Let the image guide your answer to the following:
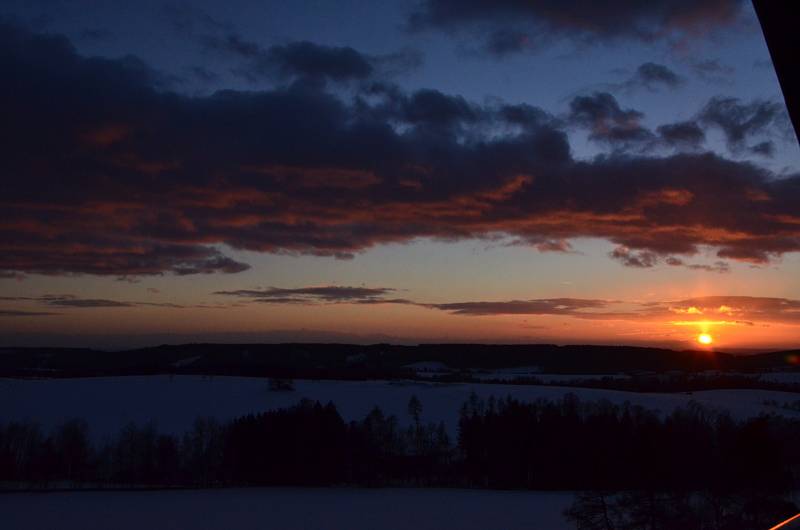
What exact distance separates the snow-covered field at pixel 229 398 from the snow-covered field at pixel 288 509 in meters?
39.4

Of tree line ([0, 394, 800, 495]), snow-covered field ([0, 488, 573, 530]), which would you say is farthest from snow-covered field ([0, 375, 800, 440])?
snow-covered field ([0, 488, 573, 530])

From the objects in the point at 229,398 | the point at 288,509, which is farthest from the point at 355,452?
the point at 229,398

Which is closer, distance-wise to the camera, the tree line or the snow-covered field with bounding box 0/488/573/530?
the snow-covered field with bounding box 0/488/573/530

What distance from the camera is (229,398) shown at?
5497 inches

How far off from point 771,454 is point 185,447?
7234cm

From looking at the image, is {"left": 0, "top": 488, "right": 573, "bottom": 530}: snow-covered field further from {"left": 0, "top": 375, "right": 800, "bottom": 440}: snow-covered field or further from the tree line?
{"left": 0, "top": 375, "right": 800, "bottom": 440}: snow-covered field

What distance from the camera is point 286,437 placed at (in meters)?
81.2

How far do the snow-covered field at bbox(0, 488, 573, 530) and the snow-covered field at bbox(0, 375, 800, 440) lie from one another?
39395mm

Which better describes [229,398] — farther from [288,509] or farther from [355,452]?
[288,509]

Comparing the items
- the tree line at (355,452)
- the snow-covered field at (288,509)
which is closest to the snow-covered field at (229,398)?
the tree line at (355,452)

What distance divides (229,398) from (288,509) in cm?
7814

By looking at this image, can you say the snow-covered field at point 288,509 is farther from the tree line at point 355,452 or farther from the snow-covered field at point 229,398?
the snow-covered field at point 229,398

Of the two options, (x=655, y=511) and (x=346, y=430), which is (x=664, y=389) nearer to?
(x=346, y=430)

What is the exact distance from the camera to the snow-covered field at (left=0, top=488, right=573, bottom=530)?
2272 inches
